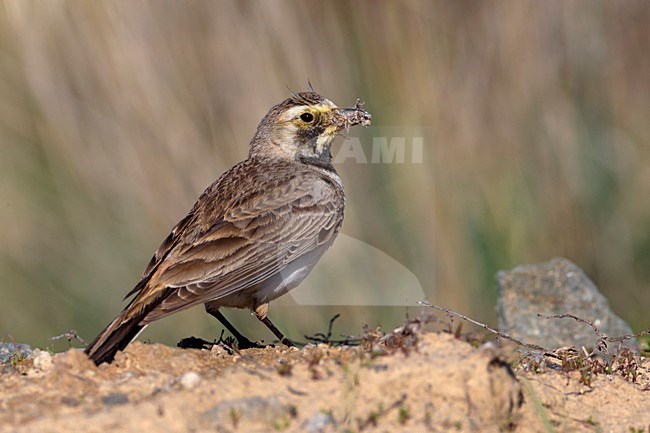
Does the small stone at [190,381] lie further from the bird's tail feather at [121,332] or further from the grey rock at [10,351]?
the grey rock at [10,351]

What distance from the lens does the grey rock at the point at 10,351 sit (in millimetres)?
5828

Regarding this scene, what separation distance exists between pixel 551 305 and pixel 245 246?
281cm

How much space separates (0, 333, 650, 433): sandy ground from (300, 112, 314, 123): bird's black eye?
2509mm

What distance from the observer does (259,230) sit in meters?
6.11

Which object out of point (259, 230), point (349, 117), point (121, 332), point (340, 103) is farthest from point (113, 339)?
point (340, 103)

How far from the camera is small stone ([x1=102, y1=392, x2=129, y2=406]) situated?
4.11 m

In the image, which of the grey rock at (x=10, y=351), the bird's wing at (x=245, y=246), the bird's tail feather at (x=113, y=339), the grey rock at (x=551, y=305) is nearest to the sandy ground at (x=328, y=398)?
Answer: the bird's tail feather at (x=113, y=339)

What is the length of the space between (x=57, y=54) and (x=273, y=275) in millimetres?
3017

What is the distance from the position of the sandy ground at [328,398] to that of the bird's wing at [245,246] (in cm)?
84

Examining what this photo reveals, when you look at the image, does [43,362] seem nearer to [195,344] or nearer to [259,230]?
[195,344]

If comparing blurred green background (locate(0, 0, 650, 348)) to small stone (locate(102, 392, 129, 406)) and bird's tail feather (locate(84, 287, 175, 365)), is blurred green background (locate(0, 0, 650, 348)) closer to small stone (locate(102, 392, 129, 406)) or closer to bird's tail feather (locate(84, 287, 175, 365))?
bird's tail feather (locate(84, 287, 175, 365))

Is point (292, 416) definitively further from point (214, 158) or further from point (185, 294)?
point (214, 158)

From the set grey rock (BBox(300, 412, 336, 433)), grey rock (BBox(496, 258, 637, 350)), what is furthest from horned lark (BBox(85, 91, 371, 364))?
grey rock (BBox(496, 258, 637, 350))

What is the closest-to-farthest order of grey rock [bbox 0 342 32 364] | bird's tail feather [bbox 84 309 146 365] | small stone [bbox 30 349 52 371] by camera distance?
bird's tail feather [bbox 84 309 146 365], small stone [bbox 30 349 52 371], grey rock [bbox 0 342 32 364]
